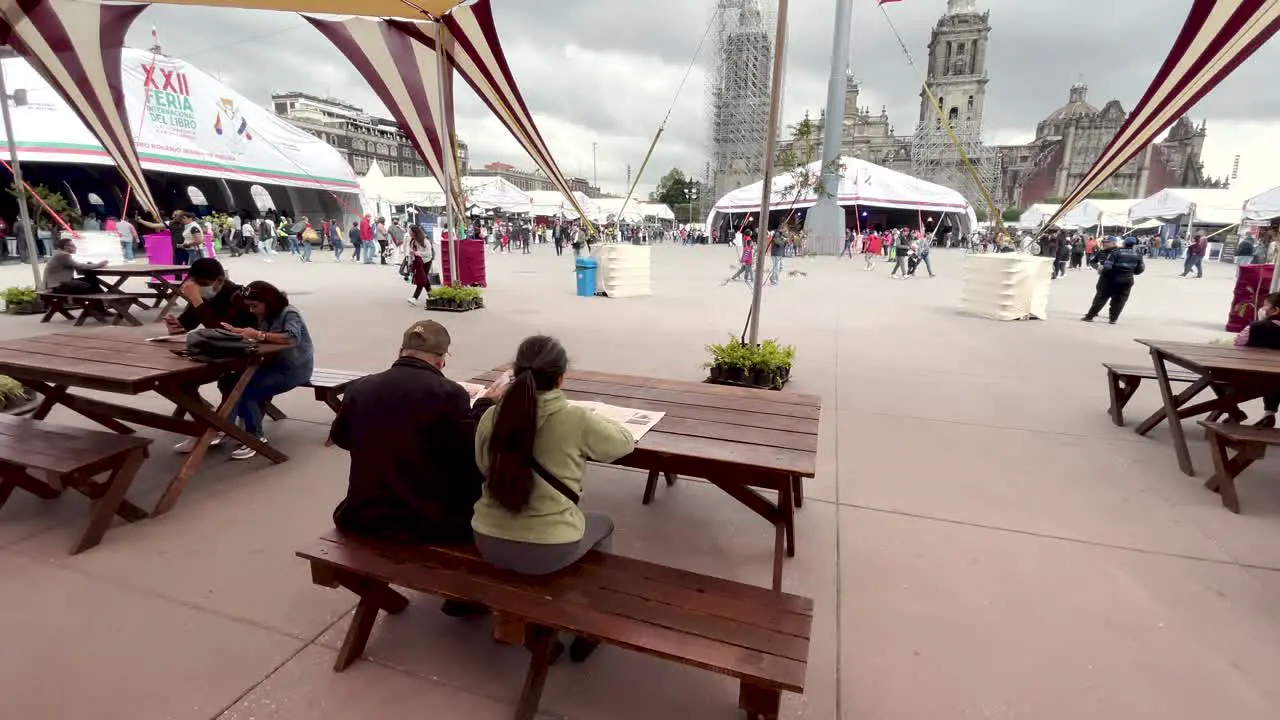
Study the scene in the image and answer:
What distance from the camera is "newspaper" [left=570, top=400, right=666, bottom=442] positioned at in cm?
270

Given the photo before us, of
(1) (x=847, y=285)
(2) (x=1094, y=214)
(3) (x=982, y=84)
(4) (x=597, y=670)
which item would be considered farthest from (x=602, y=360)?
(3) (x=982, y=84)

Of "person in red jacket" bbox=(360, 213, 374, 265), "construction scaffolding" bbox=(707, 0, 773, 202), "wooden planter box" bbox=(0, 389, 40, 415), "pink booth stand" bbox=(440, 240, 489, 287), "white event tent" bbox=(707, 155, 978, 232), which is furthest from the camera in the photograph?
"construction scaffolding" bbox=(707, 0, 773, 202)

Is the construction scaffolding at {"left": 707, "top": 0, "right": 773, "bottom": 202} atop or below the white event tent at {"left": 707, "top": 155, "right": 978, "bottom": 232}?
atop

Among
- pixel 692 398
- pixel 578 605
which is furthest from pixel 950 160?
pixel 578 605

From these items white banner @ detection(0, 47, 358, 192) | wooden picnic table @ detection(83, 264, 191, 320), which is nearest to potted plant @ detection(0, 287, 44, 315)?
wooden picnic table @ detection(83, 264, 191, 320)

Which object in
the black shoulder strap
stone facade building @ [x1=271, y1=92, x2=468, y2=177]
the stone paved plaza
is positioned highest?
stone facade building @ [x1=271, y1=92, x2=468, y2=177]

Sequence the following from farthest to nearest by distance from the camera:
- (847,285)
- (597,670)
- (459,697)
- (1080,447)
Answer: (847,285) < (1080,447) < (597,670) < (459,697)

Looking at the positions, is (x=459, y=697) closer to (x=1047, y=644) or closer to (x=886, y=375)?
(x=1047, y=644)

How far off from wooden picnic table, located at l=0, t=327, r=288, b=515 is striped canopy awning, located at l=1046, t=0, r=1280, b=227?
752cm

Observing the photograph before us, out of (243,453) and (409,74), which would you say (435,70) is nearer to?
(409,74)

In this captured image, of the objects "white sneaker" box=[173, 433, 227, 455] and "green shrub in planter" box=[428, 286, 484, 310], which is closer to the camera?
"white sneaker" box=[173, 433, 227, 455]

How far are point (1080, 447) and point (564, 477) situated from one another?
4317mm

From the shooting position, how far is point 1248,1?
176 inches

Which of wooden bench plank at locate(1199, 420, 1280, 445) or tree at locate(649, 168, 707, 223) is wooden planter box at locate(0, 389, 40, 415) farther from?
tree at locate(649, 168, 707, 223)
